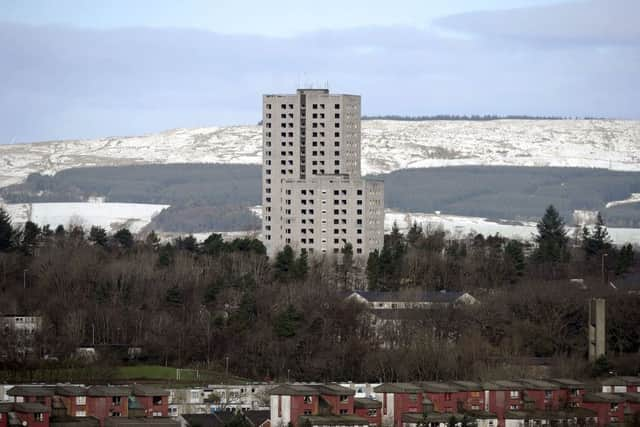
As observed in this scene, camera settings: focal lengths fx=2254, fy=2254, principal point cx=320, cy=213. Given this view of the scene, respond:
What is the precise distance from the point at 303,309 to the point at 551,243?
33790mm

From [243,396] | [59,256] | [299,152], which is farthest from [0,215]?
[243,396]

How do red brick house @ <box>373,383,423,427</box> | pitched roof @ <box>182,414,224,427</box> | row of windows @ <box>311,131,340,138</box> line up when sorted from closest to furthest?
pitched roof @ <box>182,414,224,427</box> < red brick house @ <box>373,383,423,427</box> < row of windows @ <box>311,131,340,138</box>

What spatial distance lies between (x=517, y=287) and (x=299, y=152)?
36.5 meters

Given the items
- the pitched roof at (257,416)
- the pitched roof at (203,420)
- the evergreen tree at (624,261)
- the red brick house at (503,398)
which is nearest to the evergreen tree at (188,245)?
the evergreen tree at (624,261)

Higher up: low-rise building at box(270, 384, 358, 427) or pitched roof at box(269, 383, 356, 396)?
pitched roof at box(269, 383, 356, 396)

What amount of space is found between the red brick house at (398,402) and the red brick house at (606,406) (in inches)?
273

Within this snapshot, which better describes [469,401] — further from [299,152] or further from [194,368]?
[299,152]

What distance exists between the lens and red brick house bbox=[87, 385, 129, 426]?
83.2 meters

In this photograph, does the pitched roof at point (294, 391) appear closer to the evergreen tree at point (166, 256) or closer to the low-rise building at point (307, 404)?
the low-rise building at point (307, 404)

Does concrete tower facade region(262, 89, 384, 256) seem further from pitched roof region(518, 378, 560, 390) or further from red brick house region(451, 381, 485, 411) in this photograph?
red brick house region(451, 381, 485, 411)

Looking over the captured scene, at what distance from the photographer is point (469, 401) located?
289 ft

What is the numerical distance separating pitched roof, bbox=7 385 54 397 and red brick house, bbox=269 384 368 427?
8.37 m

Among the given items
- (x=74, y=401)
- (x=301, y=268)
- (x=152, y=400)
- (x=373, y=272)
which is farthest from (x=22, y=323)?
(x=373, y=272)

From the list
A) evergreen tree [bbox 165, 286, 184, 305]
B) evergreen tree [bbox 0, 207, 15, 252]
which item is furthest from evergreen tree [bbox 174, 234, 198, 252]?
evergreen tree [bbox 165, 286, 184, 305]
